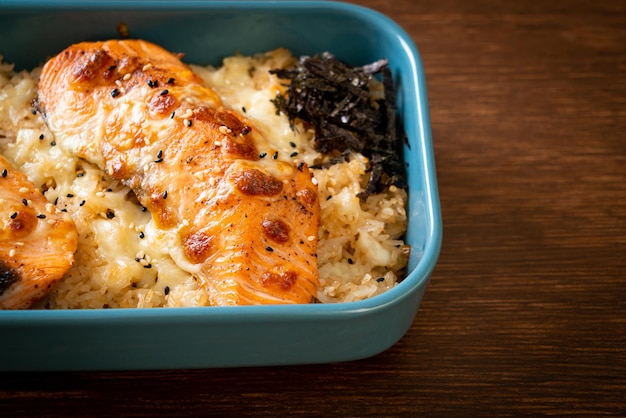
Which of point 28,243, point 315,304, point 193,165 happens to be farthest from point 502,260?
point 28,243

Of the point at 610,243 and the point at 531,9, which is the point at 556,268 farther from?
the point at 531,9


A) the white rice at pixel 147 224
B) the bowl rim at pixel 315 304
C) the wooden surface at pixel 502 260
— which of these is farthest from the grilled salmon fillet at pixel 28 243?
the wooden surface at pixel 502 260

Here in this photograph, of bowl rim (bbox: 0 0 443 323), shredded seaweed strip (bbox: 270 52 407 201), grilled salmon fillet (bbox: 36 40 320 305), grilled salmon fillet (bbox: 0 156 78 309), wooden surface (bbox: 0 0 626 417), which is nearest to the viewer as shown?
bowl rim (bbox: 0 0 443 323)

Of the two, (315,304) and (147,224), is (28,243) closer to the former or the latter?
(147,224)

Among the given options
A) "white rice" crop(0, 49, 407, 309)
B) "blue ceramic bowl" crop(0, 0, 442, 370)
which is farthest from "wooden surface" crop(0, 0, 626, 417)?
"white rice" crop(0, 49, 407, 309)

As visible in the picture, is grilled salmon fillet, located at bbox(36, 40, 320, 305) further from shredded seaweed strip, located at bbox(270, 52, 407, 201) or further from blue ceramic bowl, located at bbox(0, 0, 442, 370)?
shredded seaweed strip, located at bbox(270, 52, 407, 201)

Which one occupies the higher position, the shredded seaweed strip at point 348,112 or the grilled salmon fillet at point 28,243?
the shredded seaweed strip at point 348,112

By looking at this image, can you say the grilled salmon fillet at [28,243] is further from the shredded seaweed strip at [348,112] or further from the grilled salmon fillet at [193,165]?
the shredded seaweed strip at [348,112]
